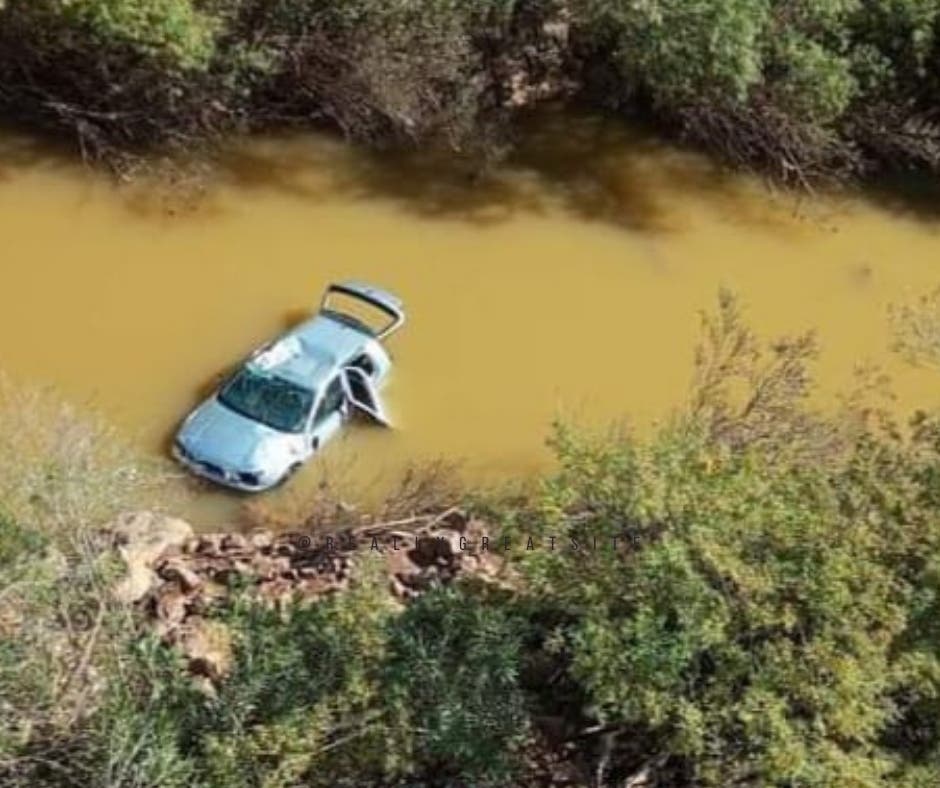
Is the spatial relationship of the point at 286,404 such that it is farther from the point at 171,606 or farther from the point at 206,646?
the point at 206,646

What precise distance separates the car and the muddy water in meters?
0.29

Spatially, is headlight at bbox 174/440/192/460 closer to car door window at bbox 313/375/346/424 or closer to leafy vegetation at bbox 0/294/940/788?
car door window at bbox 313/375/346/424

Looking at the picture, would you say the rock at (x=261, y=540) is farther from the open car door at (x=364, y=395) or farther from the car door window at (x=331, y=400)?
the open car door at (x=364, y=395)

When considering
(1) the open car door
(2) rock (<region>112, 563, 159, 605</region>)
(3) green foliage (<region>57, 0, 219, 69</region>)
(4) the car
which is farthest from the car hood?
(3) green foliage (<region>57, 0, 219, 69</region>)

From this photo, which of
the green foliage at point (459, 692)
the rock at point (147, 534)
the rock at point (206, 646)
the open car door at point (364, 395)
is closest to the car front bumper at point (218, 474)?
the rock at point (147, 534)

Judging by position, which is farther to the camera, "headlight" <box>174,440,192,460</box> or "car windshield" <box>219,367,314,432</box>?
"car windshield" <box>219,367,314,432</box>

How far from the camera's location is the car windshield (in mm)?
14836

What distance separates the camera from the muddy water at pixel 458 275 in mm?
15781

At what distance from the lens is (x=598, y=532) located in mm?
10703

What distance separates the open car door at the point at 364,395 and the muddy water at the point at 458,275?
0.20 meters

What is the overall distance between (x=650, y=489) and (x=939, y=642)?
1998mm

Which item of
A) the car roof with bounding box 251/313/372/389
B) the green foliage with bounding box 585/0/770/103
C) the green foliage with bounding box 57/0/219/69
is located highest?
the green foliage with bounding box 585/0/770/103

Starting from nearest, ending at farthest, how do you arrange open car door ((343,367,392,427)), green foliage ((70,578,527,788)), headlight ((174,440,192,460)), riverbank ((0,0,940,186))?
green foliage ((70,578,527,788)), headlight ((174,440,192,460)), open car door ((343,367,392,427)), riverbank ((0,0,940,186))

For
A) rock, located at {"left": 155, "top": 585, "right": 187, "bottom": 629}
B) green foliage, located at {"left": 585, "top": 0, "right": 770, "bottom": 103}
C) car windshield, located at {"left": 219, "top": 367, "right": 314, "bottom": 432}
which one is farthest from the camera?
green foliage, located at {"left": 585, "top": 0, "right": 770, "bottom": 103}
